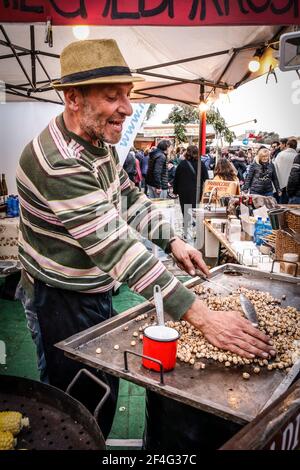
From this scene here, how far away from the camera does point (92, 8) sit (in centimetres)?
251

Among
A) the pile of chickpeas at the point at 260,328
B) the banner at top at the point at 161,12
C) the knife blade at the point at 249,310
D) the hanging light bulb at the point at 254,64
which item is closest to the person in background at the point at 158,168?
the hanging light bulb at the point at 254,64

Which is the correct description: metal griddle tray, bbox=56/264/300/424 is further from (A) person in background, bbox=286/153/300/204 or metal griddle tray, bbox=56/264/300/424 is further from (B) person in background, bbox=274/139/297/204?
(B) person in background, bbox=274/139/297/204

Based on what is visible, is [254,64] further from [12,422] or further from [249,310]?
[12,422]

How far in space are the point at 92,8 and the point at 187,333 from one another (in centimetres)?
217

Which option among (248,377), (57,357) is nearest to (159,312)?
(248,377)

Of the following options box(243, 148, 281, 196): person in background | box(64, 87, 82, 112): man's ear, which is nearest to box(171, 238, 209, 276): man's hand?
box(64, 87, 82, 112): man's ear

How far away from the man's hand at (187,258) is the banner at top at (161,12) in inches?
59.3

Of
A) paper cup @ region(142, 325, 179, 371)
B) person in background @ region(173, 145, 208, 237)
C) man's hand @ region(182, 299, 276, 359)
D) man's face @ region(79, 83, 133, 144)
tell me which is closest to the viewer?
paper cup @ region(142, 325, 179, 371)

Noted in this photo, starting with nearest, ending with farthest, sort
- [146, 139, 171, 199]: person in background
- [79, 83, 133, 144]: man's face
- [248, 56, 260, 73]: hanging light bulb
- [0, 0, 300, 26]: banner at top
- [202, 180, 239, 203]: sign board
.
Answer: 1. [79, 83, 133, 144]: man's face
2. [0, 0, 300, 26]: banner at top
3. [248, 56, 260, 73]: hanging light bulb
4. [202, 180, 239, 203]: sign board
5. [146, 139, 171, 199]: person in background

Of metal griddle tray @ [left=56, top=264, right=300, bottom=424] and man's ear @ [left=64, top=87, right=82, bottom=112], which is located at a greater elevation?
man's ear @ [left=64, top=87, right=82, bottom=112]

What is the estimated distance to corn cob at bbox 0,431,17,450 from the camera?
1.24m

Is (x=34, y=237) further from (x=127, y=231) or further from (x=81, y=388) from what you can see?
(x=81, y=388)

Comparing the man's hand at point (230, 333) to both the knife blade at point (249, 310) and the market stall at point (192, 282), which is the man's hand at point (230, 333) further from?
the knife blade at point (249, 310)

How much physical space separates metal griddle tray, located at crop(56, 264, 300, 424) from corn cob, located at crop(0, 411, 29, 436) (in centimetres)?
34
